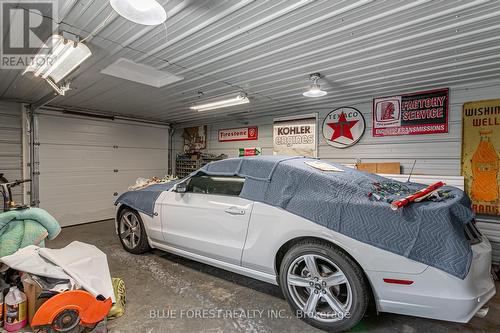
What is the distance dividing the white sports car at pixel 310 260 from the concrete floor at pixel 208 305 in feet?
0.89

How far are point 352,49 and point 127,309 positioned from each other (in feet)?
11.3

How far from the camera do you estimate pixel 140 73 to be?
387cm

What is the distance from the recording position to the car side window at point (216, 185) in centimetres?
273

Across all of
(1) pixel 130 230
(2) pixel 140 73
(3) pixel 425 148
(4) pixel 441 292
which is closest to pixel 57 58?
(2) pixel 140 73

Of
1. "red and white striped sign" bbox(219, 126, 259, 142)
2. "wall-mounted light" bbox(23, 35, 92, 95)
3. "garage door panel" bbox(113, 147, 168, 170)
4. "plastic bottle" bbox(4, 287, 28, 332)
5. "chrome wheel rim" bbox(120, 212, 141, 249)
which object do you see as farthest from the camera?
"garage door panel" bbox(113, 147, 168, 170)

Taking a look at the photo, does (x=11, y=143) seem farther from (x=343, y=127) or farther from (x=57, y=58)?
(x=343, y=127)

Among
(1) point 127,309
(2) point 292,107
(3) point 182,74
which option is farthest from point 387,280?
(2) point 292,107

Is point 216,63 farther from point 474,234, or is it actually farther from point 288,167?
point 474,234

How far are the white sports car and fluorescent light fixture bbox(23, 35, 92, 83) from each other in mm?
1760

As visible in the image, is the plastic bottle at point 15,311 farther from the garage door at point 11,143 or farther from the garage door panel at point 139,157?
the garage door panel at point 139,157

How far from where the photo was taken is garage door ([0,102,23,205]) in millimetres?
5002

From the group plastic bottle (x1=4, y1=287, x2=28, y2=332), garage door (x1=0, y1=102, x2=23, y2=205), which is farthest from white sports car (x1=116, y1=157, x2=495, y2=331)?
garage door (x1=0, y1=102, x2=23, y2=205)

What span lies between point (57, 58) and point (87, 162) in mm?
3910

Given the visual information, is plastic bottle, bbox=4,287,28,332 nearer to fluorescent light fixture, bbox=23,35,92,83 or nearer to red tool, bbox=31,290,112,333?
red tool, bbox=31,290,112,333
